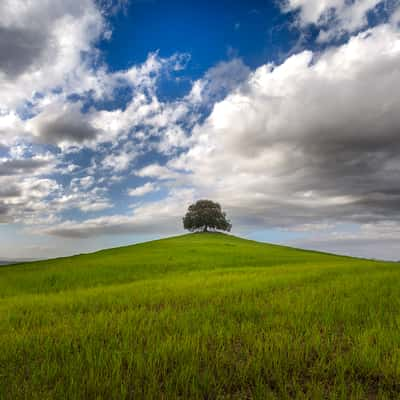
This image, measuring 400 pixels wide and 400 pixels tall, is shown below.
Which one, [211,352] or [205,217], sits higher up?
[205,217]

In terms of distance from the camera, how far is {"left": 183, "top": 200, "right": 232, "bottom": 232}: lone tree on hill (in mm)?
84562

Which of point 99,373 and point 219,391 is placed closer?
point 219,391

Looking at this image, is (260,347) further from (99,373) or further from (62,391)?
(62,391)

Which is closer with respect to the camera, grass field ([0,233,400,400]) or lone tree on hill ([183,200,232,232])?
grass field ([0,233,400,400])

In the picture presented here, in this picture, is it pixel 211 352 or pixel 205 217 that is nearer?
pixel 211 352

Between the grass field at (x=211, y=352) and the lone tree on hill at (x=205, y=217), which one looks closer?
the grass field at (x=211, y=352)

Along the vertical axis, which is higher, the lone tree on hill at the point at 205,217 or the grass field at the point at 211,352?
the lone tree on hill at the point at 205,217

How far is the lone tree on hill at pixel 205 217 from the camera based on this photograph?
84.6 m

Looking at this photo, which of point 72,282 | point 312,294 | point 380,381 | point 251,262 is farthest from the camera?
point 251,262

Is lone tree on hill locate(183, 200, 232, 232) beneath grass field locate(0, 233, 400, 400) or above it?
above

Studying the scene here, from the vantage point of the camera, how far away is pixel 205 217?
3317 inches

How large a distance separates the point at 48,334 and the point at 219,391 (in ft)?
12.5

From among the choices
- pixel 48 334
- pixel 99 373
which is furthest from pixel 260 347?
pixel 48 334

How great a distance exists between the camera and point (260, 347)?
4.25 metres
